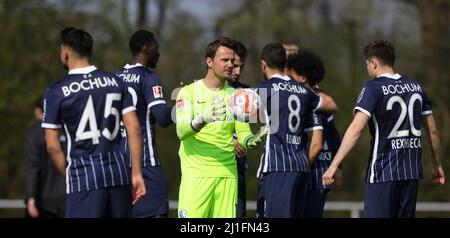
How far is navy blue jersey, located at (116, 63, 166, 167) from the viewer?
1088 centimetres

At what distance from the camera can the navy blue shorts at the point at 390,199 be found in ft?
34.8

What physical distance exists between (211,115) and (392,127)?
6.05ft

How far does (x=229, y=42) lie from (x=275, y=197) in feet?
6.21

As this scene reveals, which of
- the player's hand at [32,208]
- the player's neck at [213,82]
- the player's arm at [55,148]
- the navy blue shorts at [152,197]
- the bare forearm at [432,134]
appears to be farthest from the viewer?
the player's hand at [32,208]

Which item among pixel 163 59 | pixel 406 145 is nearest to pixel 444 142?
pixel 163 59

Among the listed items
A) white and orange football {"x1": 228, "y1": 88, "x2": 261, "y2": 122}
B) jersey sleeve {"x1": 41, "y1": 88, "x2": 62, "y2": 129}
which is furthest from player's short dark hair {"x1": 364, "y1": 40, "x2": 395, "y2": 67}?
jersey sleeve {"x1": 41, "y1": 88, "x2": 62, "y2": 129}

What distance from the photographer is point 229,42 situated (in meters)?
10.7

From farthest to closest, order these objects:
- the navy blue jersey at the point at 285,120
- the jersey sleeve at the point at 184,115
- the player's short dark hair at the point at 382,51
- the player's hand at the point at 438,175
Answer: the navy blue jersey at the point at 285,120 → the player's hand at the point at 438,175 → the player's short dark hair at the point at 382,51 → the jersey sleeve at the point at 184,115

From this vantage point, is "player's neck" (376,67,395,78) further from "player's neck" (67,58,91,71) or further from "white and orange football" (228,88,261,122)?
"player's neck" (67,58,91,71)

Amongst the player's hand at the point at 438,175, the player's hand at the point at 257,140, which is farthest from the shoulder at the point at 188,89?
the player's hand at the point at 438,175

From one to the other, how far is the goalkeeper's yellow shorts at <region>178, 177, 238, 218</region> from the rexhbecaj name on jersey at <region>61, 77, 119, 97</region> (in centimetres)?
185

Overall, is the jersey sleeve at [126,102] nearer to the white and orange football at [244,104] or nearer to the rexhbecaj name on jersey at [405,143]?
the white and orange football at [244,104]

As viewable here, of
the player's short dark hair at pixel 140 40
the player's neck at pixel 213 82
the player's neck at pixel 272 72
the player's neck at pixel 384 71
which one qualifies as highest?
the player's short dark hair at pixel 140 40
